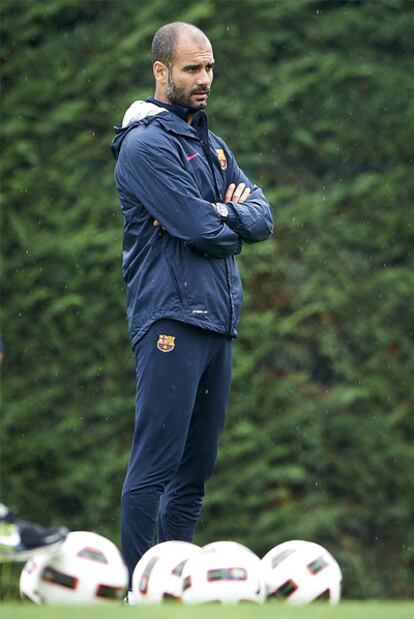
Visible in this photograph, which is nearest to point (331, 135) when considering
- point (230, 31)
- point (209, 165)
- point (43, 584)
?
point (230, 31)

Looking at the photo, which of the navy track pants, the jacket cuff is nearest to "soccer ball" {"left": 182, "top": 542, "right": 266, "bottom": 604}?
the navy track pants

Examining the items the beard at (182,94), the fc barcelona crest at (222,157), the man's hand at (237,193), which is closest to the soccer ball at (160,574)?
the man's hand at (237,193)

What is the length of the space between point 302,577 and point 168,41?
2284 millimetres

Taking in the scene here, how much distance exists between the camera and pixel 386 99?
26.5ft

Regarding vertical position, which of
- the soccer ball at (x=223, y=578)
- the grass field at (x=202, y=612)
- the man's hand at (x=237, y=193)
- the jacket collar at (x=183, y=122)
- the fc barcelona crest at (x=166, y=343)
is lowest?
the soccer ball at (x=223, y=578)

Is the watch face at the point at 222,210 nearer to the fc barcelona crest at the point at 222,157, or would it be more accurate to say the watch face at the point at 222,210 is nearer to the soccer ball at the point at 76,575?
the fc barcelona crest at the point at 222,157

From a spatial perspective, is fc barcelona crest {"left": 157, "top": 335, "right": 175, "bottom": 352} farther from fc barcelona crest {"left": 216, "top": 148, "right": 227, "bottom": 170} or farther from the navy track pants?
fc barcelona crest {"left": 216, "top": 148, "right": 227, "bottom": 170}

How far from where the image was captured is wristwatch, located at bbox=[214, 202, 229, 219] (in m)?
5.05

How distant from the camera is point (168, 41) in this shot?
518cm

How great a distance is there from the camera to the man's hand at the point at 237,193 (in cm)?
525

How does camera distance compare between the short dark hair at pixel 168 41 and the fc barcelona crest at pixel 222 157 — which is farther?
the fc barcelona crest at pixel 222 157

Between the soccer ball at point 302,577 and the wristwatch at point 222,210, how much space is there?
1398mm

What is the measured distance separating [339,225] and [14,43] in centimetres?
242

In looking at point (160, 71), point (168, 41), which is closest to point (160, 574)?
point (160, 71)
